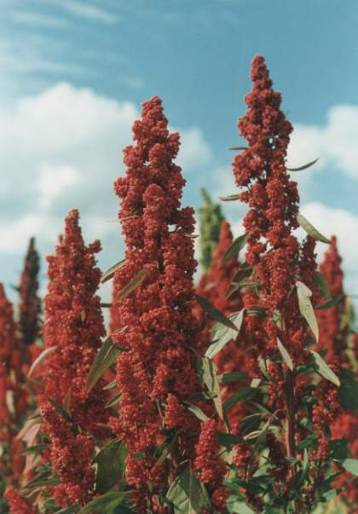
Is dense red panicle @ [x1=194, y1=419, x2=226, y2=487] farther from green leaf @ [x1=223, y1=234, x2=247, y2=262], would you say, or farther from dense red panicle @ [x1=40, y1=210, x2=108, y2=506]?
green leaf @ [x1=223, y1=234, x2=247, y2=262]

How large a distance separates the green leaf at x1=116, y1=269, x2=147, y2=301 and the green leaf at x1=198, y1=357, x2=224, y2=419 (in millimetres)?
536

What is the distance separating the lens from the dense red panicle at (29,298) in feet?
58.4

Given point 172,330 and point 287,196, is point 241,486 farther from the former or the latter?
point 287,196

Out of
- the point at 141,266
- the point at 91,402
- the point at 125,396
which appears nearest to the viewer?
the point at 125,396

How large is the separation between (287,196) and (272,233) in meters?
0.30

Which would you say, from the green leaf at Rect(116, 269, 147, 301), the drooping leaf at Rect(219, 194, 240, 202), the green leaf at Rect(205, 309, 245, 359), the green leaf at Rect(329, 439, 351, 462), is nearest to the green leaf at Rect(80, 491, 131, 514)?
the green leaf at Rect(116, 269, 147, 301)

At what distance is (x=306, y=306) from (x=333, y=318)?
9.09m

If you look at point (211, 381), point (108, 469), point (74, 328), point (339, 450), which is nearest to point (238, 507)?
point (339, 450)

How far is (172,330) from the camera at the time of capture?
13.3 ft

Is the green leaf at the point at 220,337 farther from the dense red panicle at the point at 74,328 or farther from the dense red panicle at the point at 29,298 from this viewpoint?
the dense red panicle at the point at 29,298

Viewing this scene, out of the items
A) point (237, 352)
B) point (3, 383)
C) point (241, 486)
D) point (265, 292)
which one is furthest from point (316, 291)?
point (3, 383)

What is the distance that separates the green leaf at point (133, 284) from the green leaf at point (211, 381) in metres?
0.54

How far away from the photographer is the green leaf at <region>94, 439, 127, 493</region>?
410 cm

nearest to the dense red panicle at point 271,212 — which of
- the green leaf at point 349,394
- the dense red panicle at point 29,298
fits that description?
the green leaf at point 349,394
